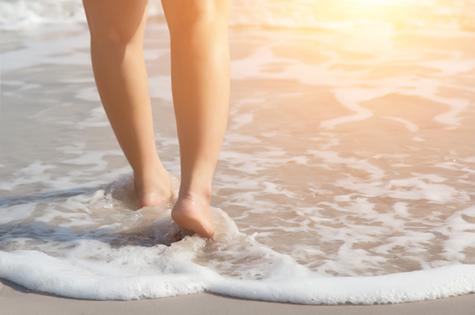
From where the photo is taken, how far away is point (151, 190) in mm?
2824

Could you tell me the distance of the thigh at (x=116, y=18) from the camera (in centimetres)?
264

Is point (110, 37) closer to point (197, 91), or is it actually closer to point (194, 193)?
point (197, 91)

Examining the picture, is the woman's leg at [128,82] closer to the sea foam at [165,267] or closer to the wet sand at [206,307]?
the sea foam at [165,267]

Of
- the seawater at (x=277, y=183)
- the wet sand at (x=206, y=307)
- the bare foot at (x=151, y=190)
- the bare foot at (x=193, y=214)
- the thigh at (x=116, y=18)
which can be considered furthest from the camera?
the bare foot at (x=151, y=190)

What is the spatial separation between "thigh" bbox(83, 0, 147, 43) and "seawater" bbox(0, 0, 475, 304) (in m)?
0.46

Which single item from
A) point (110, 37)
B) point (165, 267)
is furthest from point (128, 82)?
point (165, 267)

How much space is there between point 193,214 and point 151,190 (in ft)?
1.29

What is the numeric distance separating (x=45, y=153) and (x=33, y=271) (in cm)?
123

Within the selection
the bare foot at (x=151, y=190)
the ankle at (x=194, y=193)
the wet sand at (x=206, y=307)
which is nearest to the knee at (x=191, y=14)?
the ankle at (x=194, y=193)

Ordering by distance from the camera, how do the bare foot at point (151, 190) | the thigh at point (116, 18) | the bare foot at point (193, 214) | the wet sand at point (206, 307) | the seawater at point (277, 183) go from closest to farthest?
the wet sand at point (206, 307) → the seawater at point (277, 183) → the bare foot at point (193, 214) → the thigh at point (116, 18) → the bare foot at point (151, 190)

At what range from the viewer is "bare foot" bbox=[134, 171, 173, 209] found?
9.24ft

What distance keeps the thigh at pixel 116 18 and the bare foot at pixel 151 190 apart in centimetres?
39

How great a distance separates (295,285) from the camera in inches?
86.4

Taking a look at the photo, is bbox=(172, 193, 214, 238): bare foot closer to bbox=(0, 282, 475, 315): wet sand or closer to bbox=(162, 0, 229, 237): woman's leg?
bbox=(162, 0, 229, 237): woman's leg
